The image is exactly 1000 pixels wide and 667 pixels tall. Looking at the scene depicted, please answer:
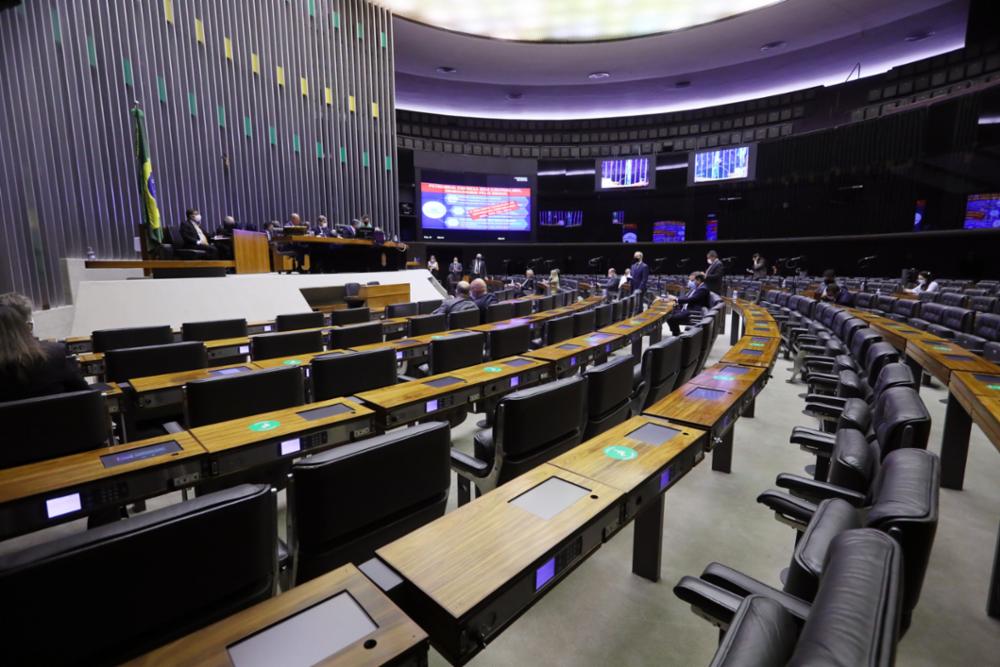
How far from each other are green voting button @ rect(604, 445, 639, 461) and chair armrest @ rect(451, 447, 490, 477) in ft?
1.87

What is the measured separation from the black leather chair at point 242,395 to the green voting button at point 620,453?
1.63 m

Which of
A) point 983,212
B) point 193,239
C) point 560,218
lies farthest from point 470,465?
point 560,218

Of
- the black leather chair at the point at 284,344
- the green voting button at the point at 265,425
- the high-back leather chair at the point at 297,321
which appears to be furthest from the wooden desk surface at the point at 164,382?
the high-back leather chair at the point at 297,321

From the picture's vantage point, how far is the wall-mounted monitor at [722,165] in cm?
1500

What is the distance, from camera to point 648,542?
196cm

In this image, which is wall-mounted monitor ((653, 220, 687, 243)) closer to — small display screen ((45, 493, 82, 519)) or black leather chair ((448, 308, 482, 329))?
black leather chair ((448, 308, 482, 329))

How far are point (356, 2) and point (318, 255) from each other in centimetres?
741

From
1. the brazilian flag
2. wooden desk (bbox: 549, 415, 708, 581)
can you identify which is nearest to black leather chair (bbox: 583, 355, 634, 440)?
wooden desk (bbox: 549, 415, 708, 581)

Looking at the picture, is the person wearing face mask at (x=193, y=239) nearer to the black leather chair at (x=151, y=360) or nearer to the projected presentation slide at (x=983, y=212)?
the black leather chair at (x=151, y=360)

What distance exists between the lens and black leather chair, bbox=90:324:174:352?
3.64 metres

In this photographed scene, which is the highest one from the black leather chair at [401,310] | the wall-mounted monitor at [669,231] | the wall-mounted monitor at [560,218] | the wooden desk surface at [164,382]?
the wall-mounted monitor at [560,218]

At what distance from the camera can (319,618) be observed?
87 centimetres

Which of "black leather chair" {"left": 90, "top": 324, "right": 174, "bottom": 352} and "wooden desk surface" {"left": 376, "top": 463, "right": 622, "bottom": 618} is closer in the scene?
"wooden desk surface" {"left": 376, "top": 463, "right": 622, "bottom": 618}

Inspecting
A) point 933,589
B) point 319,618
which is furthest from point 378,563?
point 933,589
